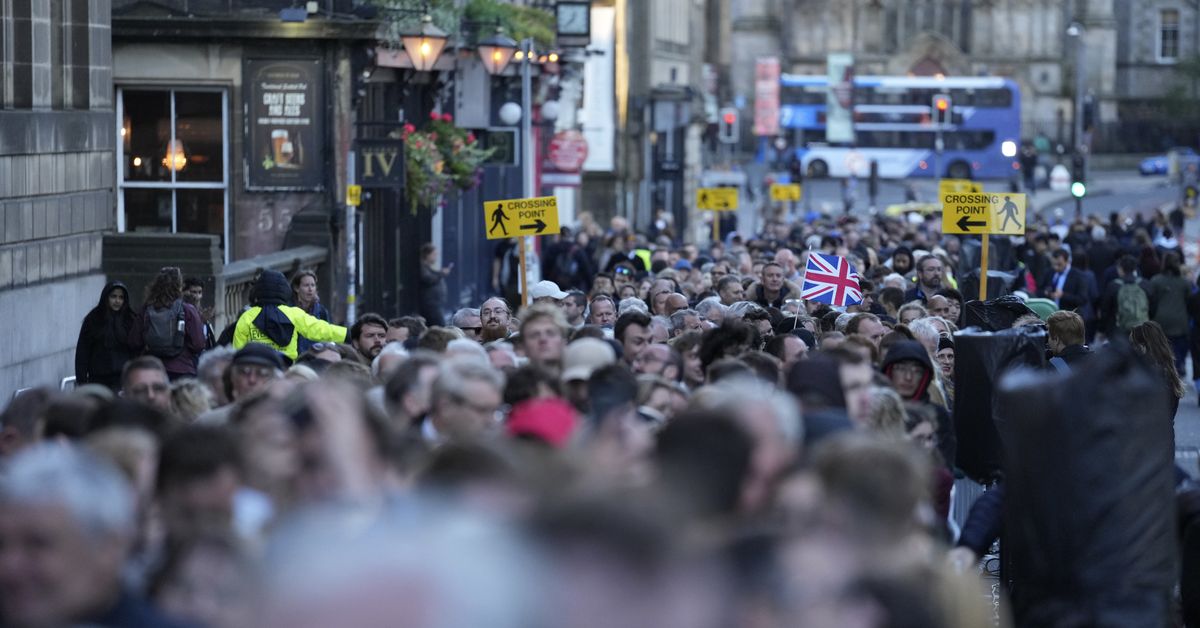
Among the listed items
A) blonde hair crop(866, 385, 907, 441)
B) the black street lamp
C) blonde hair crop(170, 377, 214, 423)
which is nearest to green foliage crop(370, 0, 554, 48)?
the black street lamp

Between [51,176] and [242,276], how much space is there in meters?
2.73

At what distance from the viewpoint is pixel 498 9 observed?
29.3 metres

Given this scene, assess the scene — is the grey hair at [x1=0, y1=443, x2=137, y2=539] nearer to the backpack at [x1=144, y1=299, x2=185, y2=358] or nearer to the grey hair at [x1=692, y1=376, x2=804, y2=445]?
the grey hair at [x1=692, y1=376, x2=804, y2=445]

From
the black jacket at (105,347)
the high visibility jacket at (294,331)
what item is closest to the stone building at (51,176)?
the black jacket at (105,347)

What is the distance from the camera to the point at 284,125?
908 inches

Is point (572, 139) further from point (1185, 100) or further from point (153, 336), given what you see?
point (1185, 100)

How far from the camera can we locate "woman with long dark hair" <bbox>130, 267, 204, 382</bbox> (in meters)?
14.3

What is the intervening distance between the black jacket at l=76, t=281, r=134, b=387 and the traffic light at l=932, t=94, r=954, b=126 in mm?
68334

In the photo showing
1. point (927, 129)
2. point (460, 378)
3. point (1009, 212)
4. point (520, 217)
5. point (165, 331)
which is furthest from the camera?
point (927, 129)

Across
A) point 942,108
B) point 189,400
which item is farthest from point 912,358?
point 942,108

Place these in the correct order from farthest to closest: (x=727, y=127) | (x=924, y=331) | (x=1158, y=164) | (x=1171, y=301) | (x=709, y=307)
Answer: (x=1158, y=164) < (x=727, y=127) < (x=1171, y=301) < (x=709, y=307) < (x=924, y=331)

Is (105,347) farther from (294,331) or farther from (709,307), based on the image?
(709,307)

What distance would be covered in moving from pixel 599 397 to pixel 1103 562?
6.47 ft

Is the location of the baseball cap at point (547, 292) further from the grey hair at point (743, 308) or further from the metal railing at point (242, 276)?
→ the metal railing at point (242, 276)
